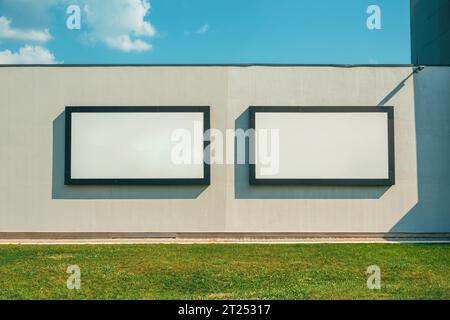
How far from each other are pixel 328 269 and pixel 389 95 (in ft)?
19.6

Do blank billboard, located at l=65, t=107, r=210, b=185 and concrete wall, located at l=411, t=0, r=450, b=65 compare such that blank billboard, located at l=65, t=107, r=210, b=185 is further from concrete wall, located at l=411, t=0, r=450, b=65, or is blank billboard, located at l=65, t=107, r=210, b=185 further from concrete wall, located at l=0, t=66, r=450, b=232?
concrete wall, located at l=411, t=0, r=450, b=65

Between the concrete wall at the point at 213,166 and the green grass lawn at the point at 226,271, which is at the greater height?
the concrete wall at the point at 213,166

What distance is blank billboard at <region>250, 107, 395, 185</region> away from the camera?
38.1ft

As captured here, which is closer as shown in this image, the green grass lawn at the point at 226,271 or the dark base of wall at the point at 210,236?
the green grass lawn at the point at 226,271

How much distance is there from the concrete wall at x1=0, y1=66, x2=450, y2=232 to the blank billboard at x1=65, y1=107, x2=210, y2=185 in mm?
254

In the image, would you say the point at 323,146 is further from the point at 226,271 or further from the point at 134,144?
the point at 226,271

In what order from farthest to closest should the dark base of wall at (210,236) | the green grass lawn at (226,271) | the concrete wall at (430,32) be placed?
the concrete wall at (430,32) → the dark base of wall at (210,236) → the green grass lawn at (226,271)

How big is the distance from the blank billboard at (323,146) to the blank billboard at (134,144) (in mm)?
1538

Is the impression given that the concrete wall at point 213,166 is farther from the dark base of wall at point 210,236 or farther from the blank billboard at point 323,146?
the blank billboard at point 323,146

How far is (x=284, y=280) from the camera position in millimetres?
6883

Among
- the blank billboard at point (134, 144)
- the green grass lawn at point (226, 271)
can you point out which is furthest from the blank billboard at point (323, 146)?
the green grass lawn at point (226, 271)

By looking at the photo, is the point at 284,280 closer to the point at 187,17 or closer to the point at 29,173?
the point at 187,17

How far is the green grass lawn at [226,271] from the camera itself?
6152mm

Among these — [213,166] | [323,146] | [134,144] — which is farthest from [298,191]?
[134,144]
